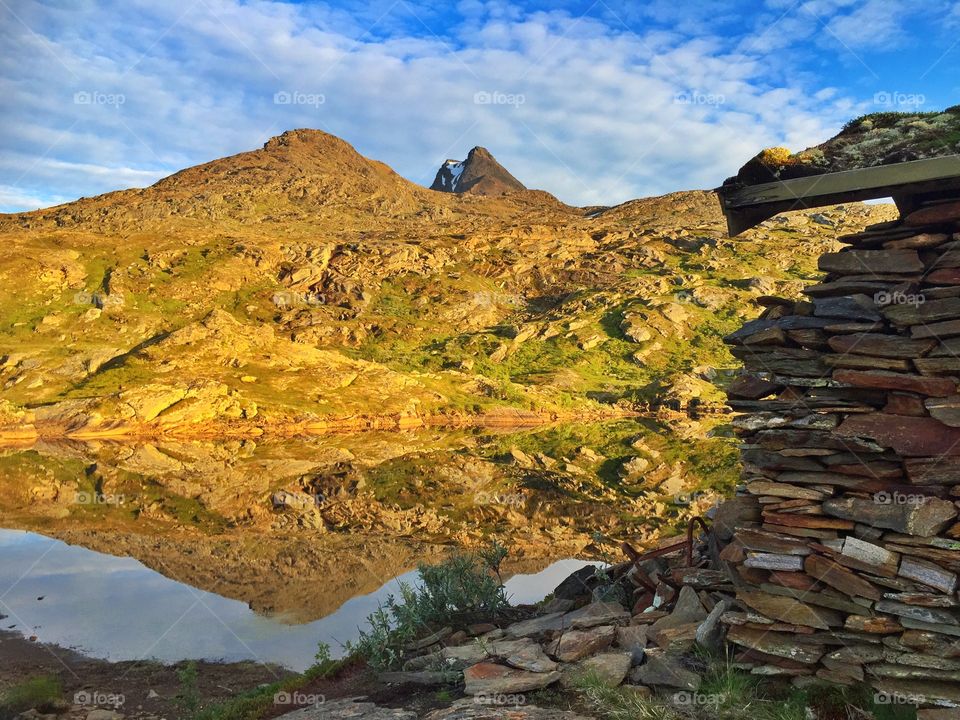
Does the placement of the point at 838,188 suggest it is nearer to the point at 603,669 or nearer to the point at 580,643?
the point at 603,669

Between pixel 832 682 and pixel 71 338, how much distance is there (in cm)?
8810

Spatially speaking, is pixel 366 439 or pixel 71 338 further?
pixel 71 338

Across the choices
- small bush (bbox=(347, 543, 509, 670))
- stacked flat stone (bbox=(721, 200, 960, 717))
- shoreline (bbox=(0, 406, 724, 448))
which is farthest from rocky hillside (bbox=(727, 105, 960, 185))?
shoreline (bbox=(0, 406, 724, 448))

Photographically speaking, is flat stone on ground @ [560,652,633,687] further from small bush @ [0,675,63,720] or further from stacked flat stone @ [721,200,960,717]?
small bush @ [0,675,63,720]

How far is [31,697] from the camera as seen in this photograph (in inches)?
528

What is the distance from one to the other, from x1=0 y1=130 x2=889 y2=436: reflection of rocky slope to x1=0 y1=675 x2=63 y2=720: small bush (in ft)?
156

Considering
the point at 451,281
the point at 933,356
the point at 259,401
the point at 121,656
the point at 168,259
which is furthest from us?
the point at 451,281

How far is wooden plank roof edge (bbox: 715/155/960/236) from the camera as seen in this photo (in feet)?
28.3

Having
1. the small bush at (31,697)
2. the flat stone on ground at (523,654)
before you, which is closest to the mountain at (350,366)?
the small bush at (31,697)

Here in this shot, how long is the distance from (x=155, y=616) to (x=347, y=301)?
96.1 metres

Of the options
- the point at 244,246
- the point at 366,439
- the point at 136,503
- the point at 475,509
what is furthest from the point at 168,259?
the point at 475,509

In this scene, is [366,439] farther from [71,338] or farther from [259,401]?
[71,338]

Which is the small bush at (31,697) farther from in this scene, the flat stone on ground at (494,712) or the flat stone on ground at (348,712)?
the flat stone on ground at (494,712)

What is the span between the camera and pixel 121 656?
1648 centimetres
